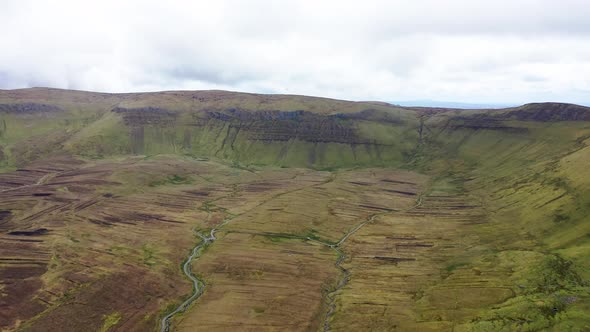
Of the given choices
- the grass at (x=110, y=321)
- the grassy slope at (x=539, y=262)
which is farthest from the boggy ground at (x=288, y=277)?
the grassy slope at (x=539, y=262)

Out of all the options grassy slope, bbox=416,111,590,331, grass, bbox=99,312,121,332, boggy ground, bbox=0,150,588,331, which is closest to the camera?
grassy slope, bbox=416,111,590,331

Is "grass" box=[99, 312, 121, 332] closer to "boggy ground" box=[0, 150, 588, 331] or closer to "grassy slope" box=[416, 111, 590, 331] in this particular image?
"boggy ground" box=[0, 150, 588, 331]

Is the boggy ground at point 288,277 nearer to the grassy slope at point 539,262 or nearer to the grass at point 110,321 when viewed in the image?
the grass at point 110,321

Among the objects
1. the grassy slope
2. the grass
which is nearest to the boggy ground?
the grass

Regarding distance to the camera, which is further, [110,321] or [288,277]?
[288,277]

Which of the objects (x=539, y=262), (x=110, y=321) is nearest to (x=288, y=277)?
(x=110, y=321)

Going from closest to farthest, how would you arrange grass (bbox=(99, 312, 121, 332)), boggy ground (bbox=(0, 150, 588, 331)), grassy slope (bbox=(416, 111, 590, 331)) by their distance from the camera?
1. grassy slope (bbox=(416, 111, 590, 331))
2. grass (bbox=(99, 312, 121, 332))
3. boggy ground (bbox=(0, 150, 588, 331))

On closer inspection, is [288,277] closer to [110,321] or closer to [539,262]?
[110,321]

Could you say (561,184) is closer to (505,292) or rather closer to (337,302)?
(505,292)

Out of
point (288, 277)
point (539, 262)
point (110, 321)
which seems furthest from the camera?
point (288, 277)

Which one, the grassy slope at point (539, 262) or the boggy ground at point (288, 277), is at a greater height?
the grassy slope at point (539, 262)

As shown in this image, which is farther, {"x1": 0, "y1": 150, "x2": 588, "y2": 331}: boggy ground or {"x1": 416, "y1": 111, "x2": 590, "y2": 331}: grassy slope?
{"x1": 0, "y1": 150, "x2": 588, "y2": 331}: boggy ground

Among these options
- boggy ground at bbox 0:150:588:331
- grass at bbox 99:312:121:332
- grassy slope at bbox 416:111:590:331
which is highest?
grassy slope at bbox 416:111:590:331
